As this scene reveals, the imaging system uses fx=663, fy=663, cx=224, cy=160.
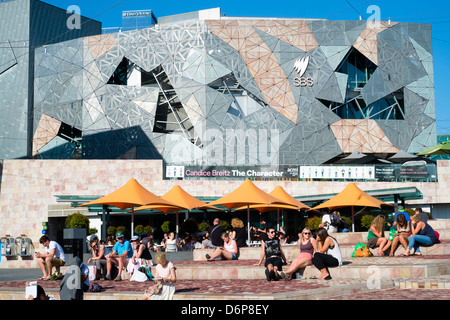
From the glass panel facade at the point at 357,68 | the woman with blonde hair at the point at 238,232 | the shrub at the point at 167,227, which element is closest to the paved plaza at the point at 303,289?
the woman with blonde hair at the point at 238,232

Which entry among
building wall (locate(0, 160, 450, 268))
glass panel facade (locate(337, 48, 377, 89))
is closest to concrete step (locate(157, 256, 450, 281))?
building wall (locate(0, 160, 450, 268))

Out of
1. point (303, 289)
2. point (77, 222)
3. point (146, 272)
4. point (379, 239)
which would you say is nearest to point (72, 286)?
point (303, 289)

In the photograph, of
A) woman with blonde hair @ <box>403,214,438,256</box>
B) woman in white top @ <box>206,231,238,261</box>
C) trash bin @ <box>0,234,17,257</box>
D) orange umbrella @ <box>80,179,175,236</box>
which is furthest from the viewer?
trash bin @ <box>0,234,17,257</box>

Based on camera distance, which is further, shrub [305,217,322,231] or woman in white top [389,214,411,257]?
shrub [305,217,322,231]

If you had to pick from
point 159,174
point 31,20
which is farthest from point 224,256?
point 31,20

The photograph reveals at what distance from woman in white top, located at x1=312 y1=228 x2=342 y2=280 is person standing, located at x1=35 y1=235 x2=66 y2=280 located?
269 inches

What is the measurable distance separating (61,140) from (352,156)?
20.7 m

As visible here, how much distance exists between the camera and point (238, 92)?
46.0 meters

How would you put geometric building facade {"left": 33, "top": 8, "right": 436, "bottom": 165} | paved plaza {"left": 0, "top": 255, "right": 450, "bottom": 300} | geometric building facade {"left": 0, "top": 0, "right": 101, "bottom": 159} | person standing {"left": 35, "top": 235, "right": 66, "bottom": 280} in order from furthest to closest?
geometric building facade {"left": 0, "top": 0, "right": 101, "bottom": 159}
geometric building facade {"left": 33, "top": 8, "right": 436, "bottom": 165}
person standing {"left": 35, "top": 235, "right": 66, "bottom": 280}
paved plaza {"left": 0, "top": 255, "right": 450, "bottom": 300}

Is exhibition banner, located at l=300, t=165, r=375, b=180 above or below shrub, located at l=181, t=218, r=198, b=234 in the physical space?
above

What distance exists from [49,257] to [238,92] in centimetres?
3078

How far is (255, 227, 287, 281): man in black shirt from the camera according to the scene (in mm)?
13609

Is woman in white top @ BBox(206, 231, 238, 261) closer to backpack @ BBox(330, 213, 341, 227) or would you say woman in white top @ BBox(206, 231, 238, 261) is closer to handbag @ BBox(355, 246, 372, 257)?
handbag @ BBox(355, 246, 372, 257)

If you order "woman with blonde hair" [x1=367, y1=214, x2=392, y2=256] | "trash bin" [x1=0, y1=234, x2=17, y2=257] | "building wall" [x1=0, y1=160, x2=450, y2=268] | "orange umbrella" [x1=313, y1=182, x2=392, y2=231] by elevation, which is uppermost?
"building wall" [x1=0, y1=160, x2=450, y2=268]
